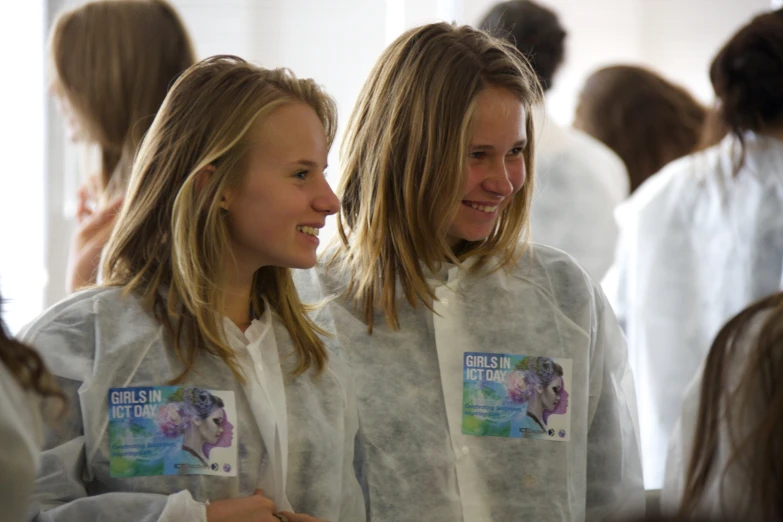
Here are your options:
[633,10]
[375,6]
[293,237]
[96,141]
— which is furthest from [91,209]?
[633,10]

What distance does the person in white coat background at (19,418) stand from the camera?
108cm

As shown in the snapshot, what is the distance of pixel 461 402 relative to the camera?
167 centimetres

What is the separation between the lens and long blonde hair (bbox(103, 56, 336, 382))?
4.99 feet

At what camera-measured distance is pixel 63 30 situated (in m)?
2.28

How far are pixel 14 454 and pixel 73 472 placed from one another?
0.34 meters

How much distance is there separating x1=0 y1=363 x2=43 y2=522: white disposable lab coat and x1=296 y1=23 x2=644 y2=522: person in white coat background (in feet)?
2.19

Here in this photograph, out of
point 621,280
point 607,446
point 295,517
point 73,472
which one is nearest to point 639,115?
point 621,280

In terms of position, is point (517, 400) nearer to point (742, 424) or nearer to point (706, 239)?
point (742, 424)

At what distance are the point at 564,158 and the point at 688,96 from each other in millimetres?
868

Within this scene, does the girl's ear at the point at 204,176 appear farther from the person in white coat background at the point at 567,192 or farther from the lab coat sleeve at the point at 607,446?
the person in white coat background at the point at 567,192

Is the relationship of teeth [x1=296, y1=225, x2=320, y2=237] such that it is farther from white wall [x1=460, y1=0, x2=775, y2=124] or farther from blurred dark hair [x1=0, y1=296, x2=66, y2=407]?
white wall [x1=460, y1=0, x2=775, y2=124]

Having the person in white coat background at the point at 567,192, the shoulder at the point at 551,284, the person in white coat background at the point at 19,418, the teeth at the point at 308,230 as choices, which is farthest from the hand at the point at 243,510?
the person in white coat background at the point at 567,192

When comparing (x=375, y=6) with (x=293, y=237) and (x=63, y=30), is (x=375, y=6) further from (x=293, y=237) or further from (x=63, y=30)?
(x=293, y=237)

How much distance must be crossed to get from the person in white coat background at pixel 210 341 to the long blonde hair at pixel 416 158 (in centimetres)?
13
